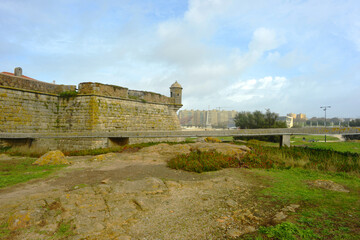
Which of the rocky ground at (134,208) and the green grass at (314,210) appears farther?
the rocky ground at (134,208)

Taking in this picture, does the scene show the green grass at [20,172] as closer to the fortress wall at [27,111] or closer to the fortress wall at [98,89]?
the fortress wall at [27,111]

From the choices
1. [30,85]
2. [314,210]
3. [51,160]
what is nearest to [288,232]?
[314,210]

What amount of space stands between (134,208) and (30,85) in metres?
14.6

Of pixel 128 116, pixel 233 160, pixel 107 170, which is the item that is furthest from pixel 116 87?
pixel 233 160

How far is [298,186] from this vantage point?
4.82 m

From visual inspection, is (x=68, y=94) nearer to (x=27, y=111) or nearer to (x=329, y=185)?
(x=27, y=111)

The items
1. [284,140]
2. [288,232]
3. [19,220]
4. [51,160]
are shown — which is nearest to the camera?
[288,232]

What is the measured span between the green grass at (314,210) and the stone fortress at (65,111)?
10629mm

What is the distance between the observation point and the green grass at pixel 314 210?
103 inches

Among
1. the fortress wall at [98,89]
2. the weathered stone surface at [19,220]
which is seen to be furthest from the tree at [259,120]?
the weathered stone surface at [19,220]

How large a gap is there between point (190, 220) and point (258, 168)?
4610 millimetres

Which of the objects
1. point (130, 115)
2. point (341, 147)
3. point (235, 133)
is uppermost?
point (130, 115)

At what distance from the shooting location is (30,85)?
13.8m

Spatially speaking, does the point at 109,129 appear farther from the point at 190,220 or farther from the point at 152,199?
the point at 190,220
